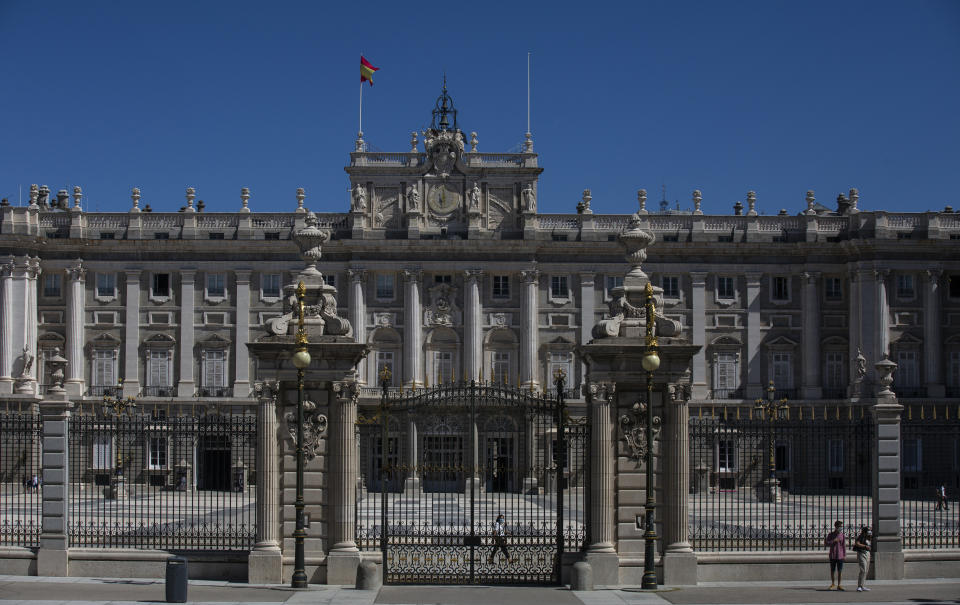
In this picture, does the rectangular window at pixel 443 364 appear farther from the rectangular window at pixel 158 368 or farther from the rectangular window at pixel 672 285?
the rectangular window at pixel 158 368

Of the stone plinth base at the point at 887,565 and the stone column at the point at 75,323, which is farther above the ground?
the stone column at the point at 75,323

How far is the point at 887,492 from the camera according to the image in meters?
26.6

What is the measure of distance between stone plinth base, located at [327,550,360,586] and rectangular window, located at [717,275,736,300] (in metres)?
46.8

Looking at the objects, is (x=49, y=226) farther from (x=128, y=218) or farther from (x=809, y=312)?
(x=809, y=312)

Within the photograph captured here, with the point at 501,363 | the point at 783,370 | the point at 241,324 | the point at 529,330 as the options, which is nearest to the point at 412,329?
the point at 501,363

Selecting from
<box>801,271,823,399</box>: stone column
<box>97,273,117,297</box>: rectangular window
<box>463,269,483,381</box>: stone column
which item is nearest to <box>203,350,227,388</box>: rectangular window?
<box>97,273,117,297</box>: rectangular window

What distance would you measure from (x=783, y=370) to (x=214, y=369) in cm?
3215

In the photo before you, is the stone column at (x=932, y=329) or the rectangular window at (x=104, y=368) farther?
the rectangular window at (x=104, y=368)

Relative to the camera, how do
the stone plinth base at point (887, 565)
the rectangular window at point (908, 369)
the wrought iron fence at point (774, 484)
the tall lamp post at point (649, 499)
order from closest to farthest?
the tall lamp post at point (649, 499), the stone plinth base at point (887, 565), the wrought iron fence at point (774, 484), the rectangular window at point (908, 369)

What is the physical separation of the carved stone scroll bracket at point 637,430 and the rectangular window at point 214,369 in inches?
1806

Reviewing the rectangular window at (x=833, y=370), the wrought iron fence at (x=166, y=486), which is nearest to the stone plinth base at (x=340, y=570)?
the wrought iron fence at (x=166, y=486)

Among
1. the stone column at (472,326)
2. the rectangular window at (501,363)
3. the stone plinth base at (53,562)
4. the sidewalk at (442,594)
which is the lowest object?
the sidewalk at (442,594)

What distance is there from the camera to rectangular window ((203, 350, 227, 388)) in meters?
68.2

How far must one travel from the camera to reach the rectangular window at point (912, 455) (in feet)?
203
